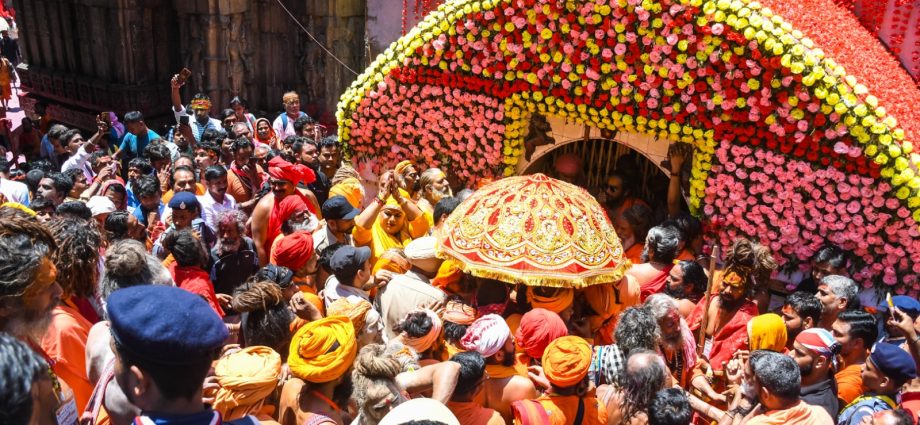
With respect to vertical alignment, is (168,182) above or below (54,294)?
below

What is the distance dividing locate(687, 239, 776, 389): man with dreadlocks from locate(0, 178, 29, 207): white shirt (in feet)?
19.9

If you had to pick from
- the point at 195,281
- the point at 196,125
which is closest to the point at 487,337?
the point at 195,281

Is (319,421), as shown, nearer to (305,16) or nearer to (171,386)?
(171,386)

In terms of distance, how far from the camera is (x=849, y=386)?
5113mm

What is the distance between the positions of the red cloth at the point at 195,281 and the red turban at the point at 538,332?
2.04m

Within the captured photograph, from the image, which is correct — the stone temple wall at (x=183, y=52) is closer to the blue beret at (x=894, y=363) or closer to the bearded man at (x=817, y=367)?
the bearded man at (x=817, y=367)

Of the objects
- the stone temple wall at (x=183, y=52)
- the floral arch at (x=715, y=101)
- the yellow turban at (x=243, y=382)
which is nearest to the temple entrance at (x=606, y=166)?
the floral arch at (x=715, y=101)

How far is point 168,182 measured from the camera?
8.11m

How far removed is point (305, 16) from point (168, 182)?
564cm

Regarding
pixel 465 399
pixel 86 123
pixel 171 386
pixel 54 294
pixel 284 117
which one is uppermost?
pixel 171 386

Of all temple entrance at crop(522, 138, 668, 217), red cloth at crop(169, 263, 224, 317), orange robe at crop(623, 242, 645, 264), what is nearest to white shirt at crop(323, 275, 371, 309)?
red cloth at crop(169, 263, 224, 317)

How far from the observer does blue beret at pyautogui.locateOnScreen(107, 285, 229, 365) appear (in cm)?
258

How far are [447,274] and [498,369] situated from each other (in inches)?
56.9

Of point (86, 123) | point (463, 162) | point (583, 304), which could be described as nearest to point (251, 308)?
point (583, 304)
